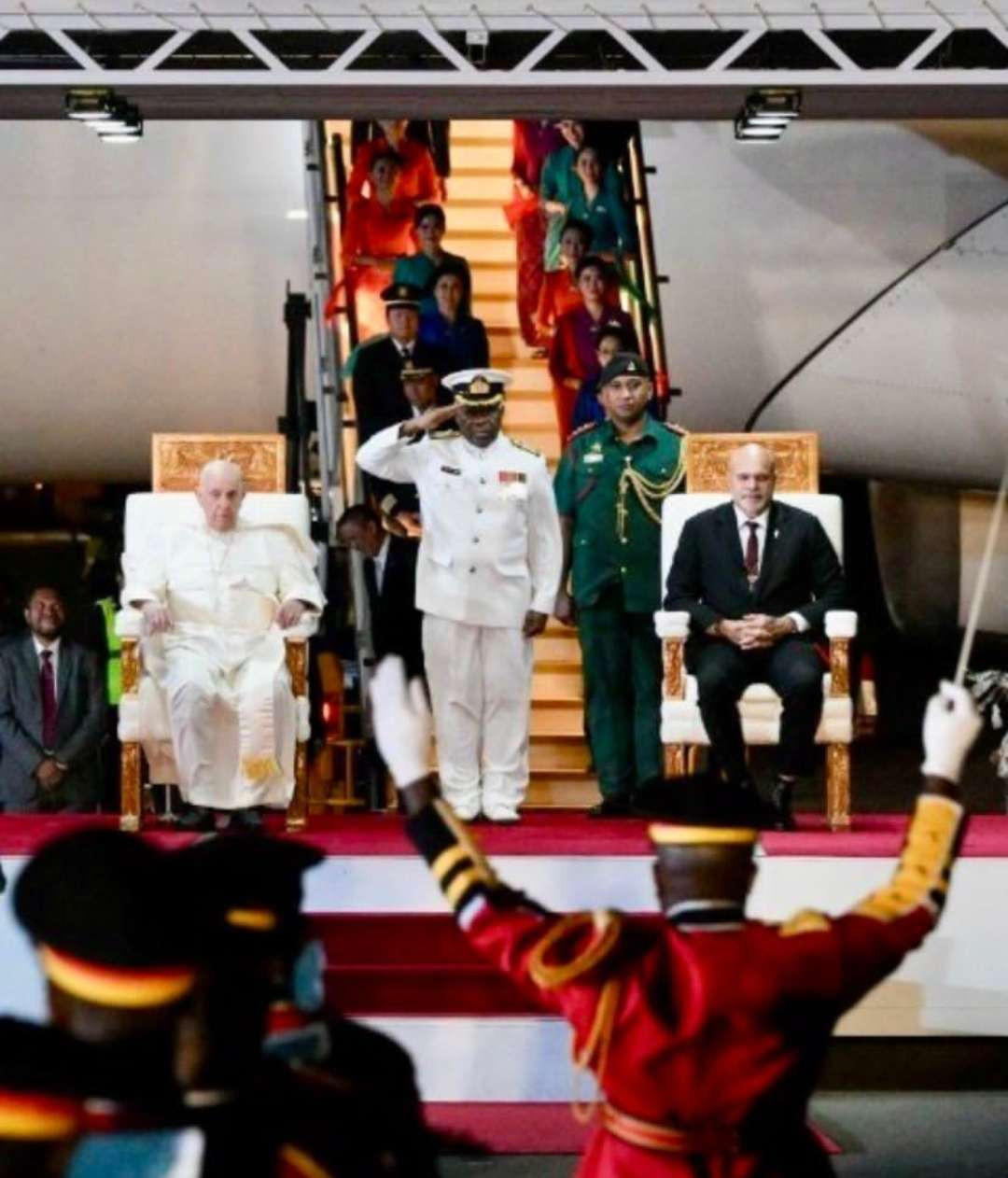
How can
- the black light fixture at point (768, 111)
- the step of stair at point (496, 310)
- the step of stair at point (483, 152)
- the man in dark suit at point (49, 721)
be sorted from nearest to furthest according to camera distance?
1. the black light fixture at point (768, 111)
2. the man in dark suit at point (49, 721)
3. the step of stair at point (496, 310)
4. the step of stair at point (483, 152)

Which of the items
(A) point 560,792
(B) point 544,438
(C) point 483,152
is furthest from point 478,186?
(A) point 560,792

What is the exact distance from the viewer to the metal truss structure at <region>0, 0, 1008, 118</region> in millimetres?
7480

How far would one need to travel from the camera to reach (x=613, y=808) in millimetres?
9117

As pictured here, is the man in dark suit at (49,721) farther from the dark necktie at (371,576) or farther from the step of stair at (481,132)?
the step of stair at (481,132)

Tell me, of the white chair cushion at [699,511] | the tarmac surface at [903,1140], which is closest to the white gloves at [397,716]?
the tarmac surface at [903,1140]

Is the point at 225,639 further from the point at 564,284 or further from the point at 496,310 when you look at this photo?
the point at 496,310

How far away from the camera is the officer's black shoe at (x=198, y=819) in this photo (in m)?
8.65

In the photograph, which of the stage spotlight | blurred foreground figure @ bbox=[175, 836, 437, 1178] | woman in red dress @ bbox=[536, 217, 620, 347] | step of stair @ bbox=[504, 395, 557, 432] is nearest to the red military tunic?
blurred foreground figure @ bbox=[175, 836, 437, 1178]

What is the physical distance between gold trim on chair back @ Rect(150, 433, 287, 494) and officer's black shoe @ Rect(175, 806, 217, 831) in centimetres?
138

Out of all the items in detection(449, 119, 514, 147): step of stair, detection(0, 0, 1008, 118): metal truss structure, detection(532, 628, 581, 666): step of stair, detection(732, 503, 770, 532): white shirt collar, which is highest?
detection(449, 119, 514, 147): step of stair

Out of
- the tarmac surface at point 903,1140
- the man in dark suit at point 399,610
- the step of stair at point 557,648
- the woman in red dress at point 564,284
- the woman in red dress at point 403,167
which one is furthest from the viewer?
the woman in red dress at point 403,167

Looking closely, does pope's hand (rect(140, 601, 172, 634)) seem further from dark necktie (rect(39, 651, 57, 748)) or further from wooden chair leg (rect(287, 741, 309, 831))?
dark necktie (rect(39, 651, 57, 748))

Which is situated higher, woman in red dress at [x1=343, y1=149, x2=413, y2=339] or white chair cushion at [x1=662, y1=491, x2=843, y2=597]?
woman in red dress at [x1=343, y1=149, x2=413, y2=339]

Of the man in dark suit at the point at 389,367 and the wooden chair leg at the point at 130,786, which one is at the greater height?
the man in dark suit at the point at 389,367
